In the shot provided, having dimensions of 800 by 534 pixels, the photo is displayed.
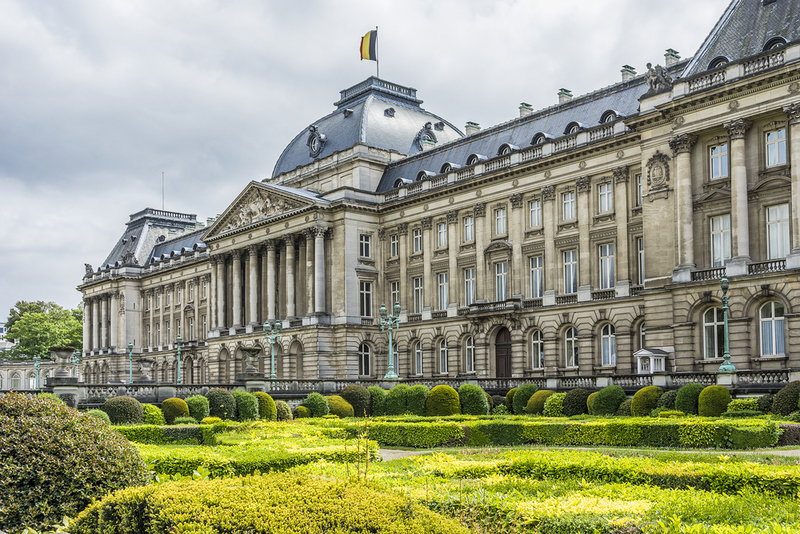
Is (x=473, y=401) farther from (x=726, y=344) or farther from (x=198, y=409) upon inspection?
(x=198, y=409)

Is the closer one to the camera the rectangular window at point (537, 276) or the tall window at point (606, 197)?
the tall window at point (606, 197)

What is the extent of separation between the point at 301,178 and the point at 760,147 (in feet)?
151

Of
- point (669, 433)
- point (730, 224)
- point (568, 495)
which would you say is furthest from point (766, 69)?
point (568, 495)

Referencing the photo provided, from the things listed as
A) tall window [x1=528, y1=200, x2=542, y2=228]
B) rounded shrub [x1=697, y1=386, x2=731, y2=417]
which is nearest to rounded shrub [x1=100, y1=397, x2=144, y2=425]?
rounded shrub [x1=697, y1=386, x2=731, y2=417]

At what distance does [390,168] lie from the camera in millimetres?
75938

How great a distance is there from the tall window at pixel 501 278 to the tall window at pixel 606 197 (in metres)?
9.42

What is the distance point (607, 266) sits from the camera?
55.5 m

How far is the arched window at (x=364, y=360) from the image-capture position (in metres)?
72.2

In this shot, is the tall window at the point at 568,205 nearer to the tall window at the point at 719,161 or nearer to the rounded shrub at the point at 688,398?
the tall window at the point at 719,161

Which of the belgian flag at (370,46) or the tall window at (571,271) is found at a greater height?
the belgian flag at (370,46)

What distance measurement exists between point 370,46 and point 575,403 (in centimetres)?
4706

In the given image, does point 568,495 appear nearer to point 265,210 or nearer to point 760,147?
point 760,147

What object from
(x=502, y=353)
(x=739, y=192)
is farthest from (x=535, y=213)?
(x=739, y=192)

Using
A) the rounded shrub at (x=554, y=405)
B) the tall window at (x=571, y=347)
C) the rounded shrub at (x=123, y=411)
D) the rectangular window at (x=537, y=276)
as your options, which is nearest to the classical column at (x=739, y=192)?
the rounded shrub at (x=554, y=405)
